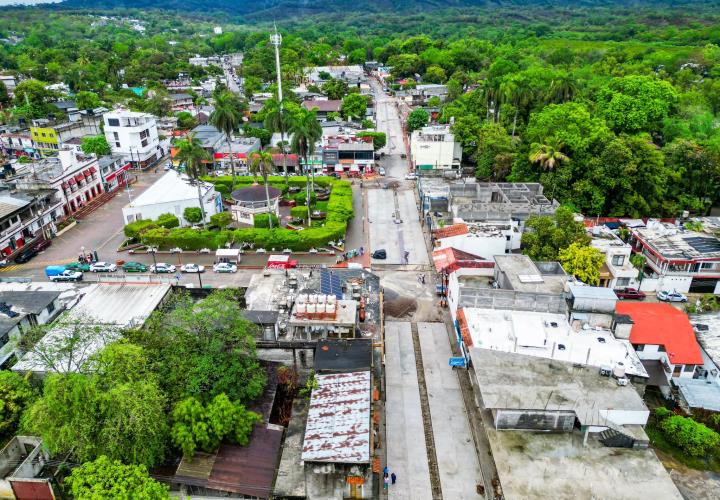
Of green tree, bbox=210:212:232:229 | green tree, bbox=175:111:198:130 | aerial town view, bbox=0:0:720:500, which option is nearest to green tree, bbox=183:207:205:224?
aerial town view, bbox=0:0:720:500

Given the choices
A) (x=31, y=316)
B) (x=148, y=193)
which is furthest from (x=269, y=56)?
(x=31, y=316)

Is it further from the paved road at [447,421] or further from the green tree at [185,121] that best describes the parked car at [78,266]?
the green tree at [185,121]

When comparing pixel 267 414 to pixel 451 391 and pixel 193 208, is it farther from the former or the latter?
pixel 193 208

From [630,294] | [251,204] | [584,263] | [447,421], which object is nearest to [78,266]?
[251,204]

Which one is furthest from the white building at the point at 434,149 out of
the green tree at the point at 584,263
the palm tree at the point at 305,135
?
the green tree at the point at 584,263

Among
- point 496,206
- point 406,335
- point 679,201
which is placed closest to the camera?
point 406,335
